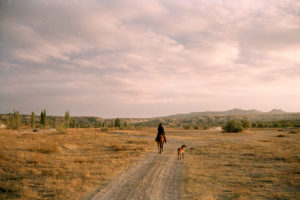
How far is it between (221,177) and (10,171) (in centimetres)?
1200

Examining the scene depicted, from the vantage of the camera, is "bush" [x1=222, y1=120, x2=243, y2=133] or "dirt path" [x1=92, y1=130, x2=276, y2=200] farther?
"bush" [x1=222, y1=120, x2=243, y2=133]

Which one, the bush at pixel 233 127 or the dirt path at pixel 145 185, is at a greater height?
the dirt path at pixel 145 185

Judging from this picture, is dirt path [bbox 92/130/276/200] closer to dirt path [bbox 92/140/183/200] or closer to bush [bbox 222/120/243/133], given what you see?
dirt path [bbox 92/140/183/200]

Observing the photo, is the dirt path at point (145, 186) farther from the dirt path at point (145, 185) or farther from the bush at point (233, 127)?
the bush at point (233, 127)

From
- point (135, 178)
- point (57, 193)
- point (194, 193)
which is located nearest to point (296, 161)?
point (194, 193)

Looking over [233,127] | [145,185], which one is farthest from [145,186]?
[233,127]

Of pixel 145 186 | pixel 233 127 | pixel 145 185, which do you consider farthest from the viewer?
pixel 233 127

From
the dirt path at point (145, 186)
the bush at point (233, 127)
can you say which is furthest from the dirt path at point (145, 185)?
the bush at point (233, 127)

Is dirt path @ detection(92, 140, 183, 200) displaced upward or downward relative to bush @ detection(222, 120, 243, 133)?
upward

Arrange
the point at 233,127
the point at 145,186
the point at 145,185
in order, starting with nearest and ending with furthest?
1. the point at 145,186
2. the point at 145,185
3. the point at 233,127

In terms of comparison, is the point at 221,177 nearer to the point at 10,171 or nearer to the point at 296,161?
the point at 296,161


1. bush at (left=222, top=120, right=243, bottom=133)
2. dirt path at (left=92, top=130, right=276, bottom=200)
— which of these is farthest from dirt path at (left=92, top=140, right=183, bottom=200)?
bush at (left=222, top=120, right=243, bottom=133)

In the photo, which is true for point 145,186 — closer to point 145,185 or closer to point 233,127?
point 145,185

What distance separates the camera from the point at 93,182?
374 inches
